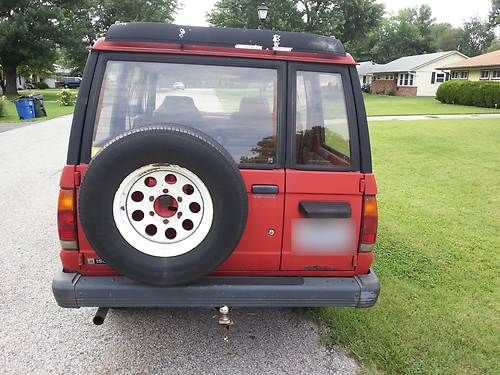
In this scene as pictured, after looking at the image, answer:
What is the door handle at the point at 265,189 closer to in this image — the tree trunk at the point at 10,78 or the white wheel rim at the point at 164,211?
the white wheel rim at the point at 164,211

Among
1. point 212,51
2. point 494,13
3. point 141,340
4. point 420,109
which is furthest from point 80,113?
point 494,13

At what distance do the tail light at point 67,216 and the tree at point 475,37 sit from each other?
9426 cm

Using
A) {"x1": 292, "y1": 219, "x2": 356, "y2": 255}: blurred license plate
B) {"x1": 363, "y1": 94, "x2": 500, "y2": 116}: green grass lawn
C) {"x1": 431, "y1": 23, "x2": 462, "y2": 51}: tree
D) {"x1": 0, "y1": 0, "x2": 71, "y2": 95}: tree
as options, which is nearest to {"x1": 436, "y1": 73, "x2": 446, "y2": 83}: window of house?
{"x1": 363, "y1": 94, "x2": 500, "y2": 116}: green grass lawn

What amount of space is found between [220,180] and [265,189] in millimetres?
379

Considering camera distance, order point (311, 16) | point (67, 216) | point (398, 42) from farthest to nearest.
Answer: point (398, 42)
point (311, 16)
point (67, 216)

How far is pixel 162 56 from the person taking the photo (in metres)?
2.82

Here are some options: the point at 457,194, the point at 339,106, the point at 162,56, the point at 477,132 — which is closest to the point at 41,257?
the point at 162,56

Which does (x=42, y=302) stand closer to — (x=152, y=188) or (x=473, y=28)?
(x=152, y=188)

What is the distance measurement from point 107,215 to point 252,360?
4.67 ft

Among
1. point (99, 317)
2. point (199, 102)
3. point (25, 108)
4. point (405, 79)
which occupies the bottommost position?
point (99, 317)

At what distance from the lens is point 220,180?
2.60 metres

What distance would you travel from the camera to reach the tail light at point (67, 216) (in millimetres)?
2793

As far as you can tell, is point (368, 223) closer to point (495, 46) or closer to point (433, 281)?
point (433, 281)

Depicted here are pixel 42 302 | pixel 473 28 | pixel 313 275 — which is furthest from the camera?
pixel 473 28
